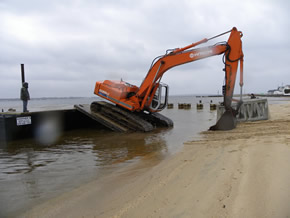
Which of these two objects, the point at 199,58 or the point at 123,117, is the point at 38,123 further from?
the point at 199,58

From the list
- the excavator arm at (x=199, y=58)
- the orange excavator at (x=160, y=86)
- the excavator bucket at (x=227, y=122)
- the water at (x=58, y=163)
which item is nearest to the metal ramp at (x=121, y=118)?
the orange excavator at (x=160, y=86)

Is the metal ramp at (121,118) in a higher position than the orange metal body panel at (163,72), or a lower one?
lower

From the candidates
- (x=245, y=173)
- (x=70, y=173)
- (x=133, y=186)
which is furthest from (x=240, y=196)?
(x=70, y=173)

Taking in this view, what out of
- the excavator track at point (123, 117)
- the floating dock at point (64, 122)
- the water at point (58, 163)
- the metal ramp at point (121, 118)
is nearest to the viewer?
the water at point (58, 163)

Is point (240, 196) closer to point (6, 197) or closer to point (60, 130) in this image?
point (6, 197)

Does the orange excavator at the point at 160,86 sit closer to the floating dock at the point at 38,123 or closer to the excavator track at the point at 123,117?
the excavator track at the point at 123,117

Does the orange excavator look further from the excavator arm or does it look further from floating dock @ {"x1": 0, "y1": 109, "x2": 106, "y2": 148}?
floating dock @ {"x1": 0, "y1": 109, "x2": 106, "y2": 148}

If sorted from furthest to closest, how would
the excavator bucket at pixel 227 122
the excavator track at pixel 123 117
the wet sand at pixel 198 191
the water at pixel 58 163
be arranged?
the excavator track at pixel 123 117, the excavator bucket at pixel 227 122, the water at pixel 58 163, the wet sand at pixel 198 191

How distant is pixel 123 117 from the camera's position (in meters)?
9.93

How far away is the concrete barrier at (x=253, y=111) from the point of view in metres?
9.47

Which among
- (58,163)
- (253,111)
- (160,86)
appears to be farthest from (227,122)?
(58,163)

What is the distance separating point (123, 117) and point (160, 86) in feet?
7.17

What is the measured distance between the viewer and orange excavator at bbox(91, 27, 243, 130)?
26.1 ft

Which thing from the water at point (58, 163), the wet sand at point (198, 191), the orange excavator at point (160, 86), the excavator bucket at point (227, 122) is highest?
the orange excavator at point (160, 86)
